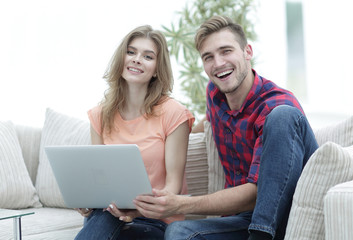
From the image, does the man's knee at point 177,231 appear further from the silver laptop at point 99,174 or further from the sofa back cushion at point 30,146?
the sofa back cushion at point 30,146

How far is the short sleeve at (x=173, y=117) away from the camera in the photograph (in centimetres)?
194

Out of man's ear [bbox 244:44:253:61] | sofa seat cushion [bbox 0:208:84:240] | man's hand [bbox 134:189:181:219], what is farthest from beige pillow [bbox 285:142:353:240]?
sofa seat cushion [bbox 0:208:84:240]

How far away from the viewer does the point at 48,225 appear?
2002mm

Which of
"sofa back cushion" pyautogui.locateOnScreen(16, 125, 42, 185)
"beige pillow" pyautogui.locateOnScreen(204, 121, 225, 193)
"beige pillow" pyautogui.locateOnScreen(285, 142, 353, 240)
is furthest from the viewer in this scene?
"sofa back cushion" pyautogui.locateOnScreen(16, 125, 42, 185)

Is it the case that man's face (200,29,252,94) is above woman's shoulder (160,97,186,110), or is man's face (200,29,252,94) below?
above

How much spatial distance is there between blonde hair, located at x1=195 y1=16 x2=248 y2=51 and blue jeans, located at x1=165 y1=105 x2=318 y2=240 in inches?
21.1

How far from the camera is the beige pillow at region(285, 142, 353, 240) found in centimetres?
136

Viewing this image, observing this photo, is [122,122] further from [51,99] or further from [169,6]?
[169,6]

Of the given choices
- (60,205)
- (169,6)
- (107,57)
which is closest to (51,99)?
(107,57)

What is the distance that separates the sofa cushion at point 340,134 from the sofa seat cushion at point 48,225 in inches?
42.5

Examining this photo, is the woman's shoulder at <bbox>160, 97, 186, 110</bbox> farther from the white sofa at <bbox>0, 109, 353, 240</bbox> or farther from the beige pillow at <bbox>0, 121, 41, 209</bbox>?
the beige pillow at <bbox>0, 121, 41, 209</bbox>

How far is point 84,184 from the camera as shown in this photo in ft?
5.49

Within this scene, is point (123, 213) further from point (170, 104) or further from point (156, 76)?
point (156, 76)

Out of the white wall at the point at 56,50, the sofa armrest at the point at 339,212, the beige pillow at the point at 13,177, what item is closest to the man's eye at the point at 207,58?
the sofa armrest at the point at 339,212
